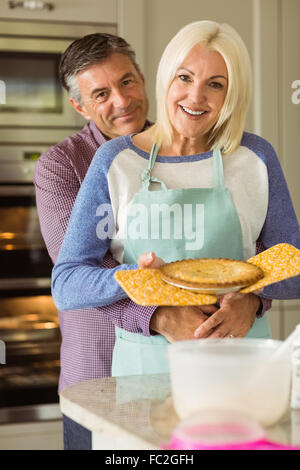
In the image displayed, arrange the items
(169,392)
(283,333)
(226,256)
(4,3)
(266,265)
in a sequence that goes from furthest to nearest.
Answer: (283,333), (4,3), (226,256), (266,265), (169,392)

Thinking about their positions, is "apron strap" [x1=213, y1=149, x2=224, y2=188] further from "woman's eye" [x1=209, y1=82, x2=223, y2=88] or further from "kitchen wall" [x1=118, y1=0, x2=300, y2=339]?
"kitchen wall" [x1=118, y1=0, x2=300, y2=339]

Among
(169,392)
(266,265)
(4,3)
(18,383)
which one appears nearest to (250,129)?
(4,3)

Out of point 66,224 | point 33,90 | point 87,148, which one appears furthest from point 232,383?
point 33,90

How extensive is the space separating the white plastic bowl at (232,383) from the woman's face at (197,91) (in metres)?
0.66

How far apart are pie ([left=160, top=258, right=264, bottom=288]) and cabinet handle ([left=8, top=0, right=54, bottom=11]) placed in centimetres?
149

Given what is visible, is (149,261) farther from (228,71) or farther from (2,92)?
(2,92)

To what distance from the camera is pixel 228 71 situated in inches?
54.9

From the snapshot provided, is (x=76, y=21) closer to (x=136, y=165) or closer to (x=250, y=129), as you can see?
(x=250, y=129)

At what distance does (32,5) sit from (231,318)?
4.95 ft

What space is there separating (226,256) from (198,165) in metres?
0.19

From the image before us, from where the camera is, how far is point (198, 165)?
56.7 inches

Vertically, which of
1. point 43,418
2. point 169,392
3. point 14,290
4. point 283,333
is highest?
point 169,392

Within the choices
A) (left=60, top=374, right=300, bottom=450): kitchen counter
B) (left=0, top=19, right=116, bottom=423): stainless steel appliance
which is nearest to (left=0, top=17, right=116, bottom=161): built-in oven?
(left=0, top=19, right=116, bottom=423): stainless steel appliance

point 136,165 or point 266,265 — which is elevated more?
point 136,165
